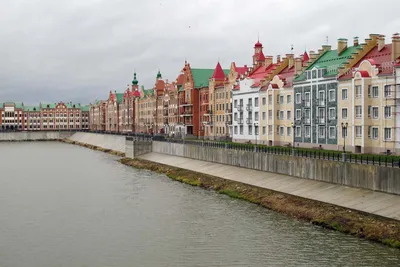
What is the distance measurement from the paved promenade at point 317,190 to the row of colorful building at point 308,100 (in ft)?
25.0

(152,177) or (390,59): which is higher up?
(390,59)

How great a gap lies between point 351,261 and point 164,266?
1047 cm

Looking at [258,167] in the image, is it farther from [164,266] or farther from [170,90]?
[170,90]

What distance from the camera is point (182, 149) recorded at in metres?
80.0

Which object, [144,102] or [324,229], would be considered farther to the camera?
[144,102]

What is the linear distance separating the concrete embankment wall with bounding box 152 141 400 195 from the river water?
244 inches

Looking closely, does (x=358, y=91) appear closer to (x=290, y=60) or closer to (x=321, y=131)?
(x=321, y=131)

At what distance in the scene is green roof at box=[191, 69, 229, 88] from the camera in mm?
111312

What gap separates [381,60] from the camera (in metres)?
55.0

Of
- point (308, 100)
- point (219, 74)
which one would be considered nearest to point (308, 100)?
point (308, 100)

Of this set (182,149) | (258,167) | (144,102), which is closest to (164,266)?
(258,167)

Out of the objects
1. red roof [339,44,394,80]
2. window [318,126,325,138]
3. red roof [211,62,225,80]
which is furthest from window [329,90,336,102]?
red roof [211,62,225,80]

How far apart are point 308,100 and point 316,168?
756 inches

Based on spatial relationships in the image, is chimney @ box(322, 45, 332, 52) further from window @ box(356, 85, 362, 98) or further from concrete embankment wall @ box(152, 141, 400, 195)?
concrete embankment wall @ box(152, 141, 400, 195)
